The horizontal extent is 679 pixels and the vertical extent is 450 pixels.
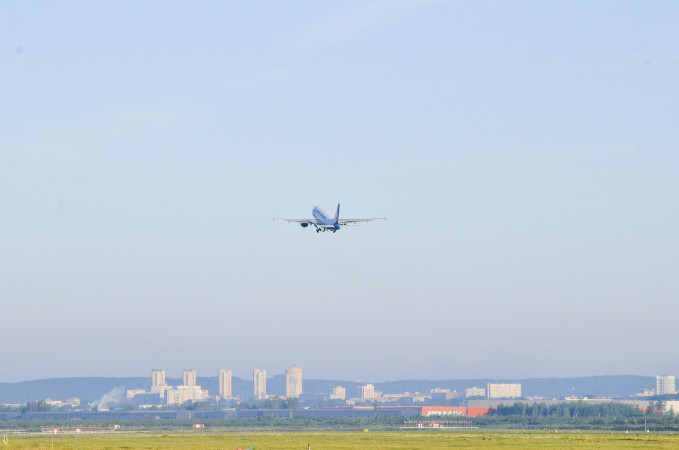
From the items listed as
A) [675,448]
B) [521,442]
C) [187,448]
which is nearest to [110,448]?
[187,448]

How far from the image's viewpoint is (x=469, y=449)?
124 m

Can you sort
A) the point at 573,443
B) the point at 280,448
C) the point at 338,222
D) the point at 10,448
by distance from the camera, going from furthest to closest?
1. the point at 338,222
2. the point at 573,443
3. the point at 280,448
4. the point at 10,448

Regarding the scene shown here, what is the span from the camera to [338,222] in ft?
482

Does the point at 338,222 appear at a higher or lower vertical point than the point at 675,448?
higher

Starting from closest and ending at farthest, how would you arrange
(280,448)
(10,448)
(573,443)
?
(10,448), (280,448), (573,443)

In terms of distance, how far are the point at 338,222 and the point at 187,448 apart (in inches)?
1420

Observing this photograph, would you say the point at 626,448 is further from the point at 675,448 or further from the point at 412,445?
the point at 412,445

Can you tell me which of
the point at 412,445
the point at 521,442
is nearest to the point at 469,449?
the point at 412,445

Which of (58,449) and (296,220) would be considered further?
(296,220)

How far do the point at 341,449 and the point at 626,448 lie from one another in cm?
3097

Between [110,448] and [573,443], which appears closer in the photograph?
[110,448]

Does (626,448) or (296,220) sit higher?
(296,220)

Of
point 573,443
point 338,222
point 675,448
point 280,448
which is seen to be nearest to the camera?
point 675,448

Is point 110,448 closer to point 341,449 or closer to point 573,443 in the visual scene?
point 341,449
